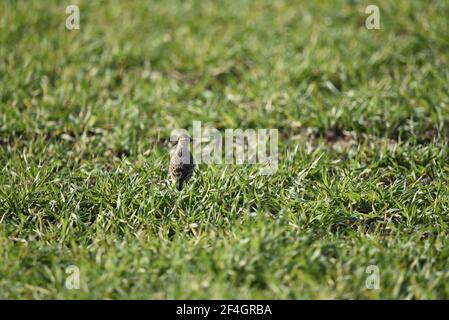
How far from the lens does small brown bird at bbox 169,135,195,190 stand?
388cm

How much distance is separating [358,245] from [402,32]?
10.8 feet

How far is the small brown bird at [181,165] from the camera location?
3.88 meters

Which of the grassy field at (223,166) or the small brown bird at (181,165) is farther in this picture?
the small brown bird at (181,165)

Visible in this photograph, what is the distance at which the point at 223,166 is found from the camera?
4.29 metres

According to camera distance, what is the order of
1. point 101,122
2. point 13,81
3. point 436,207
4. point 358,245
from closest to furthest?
point 358,245
point 436,207
point 101,122
point 13,81

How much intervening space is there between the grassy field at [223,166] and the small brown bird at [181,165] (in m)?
0.11

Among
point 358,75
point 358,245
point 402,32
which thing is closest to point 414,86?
point 358,75

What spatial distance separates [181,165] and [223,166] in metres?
0.49

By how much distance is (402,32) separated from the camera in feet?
20.1

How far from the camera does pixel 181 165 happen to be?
152 inches

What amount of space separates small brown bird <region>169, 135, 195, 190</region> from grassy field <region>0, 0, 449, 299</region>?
0.37 ft

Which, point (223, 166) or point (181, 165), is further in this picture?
point (223, 166)
